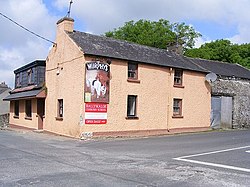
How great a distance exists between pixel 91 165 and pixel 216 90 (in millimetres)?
19599

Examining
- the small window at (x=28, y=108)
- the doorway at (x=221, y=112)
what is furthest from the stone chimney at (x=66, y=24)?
the doorway at (x=221, y=112)

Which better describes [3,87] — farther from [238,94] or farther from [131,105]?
[238,94]

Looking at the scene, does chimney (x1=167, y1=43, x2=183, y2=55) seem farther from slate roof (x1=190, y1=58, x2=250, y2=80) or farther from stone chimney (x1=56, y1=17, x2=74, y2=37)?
stone chimney (x1=56, y1=17, x2=74, y2=37)

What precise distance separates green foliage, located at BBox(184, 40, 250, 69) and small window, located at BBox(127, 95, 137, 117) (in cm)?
2925

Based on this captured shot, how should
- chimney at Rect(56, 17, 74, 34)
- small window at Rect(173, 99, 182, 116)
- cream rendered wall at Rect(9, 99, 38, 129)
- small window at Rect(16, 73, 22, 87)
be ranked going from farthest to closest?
small window at Rect(16, 73, 22, 87), cream rendered wall at Rect(9, 99, 38, 129), small window at Rect(173, 99, 182, 116), chimney at Rect(56, 17, 74, 34)

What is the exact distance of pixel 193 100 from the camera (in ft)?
84.4


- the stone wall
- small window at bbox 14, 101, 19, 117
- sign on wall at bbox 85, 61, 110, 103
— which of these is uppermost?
sign on wall at bbox 85, 61, 110, 103

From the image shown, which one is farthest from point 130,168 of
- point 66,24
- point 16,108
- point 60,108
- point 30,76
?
point 16,108

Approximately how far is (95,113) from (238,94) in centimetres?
1508

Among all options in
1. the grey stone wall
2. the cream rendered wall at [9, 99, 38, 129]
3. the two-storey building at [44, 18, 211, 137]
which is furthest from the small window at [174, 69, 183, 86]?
the cream rendered wall at [9, 99, 38, 129]

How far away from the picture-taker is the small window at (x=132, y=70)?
22047mm

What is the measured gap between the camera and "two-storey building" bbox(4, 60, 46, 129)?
86.8 feet

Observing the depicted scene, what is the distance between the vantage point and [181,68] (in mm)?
24734

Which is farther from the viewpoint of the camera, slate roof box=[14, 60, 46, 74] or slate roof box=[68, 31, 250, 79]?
slate roof box=[14, 60, 46, 74]
